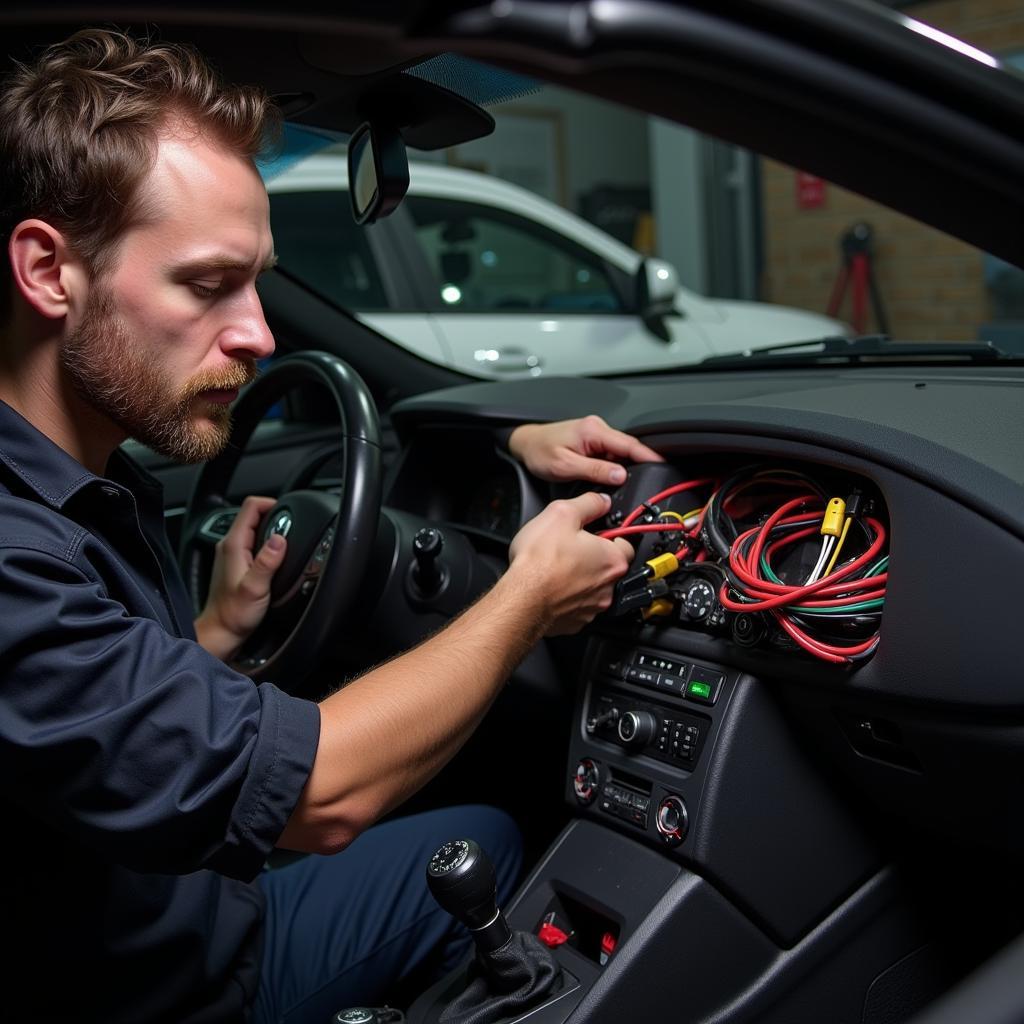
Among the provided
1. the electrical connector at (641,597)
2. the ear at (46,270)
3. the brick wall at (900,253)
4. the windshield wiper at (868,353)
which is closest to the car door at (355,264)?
the windshield wiper at (868,353)

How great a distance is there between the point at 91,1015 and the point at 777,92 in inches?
42.9

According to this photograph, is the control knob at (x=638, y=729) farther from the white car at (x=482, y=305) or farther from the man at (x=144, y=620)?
the white car at (x=482, y=305)

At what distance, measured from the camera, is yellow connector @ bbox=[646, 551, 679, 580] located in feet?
4.81

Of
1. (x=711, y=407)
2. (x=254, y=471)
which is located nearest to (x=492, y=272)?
(x=254, y=471)

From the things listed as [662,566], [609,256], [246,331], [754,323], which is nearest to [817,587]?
[662,566]

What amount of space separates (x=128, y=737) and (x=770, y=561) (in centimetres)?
78

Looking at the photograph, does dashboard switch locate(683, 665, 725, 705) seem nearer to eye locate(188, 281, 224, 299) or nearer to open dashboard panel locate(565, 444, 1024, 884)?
open dashboard panel locate(565, 444, 1024, 884)

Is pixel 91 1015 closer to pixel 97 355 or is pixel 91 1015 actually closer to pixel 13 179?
pixel 97 355

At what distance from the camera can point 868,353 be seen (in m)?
1.90

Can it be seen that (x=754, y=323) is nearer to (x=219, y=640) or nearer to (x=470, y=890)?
(x=219, y=640)

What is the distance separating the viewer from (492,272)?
6262 millimetres

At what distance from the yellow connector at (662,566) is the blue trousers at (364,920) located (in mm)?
494

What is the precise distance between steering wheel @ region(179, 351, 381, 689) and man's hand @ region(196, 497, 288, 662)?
0.05 feet

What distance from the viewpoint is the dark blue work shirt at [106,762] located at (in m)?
0.97
